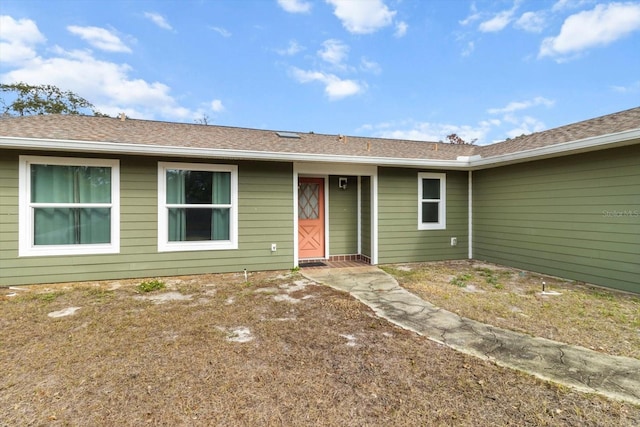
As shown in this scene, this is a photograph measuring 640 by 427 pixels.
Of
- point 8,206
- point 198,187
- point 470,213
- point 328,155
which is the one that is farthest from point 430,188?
point 8,206

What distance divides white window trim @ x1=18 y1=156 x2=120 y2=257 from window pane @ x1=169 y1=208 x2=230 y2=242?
867 mm

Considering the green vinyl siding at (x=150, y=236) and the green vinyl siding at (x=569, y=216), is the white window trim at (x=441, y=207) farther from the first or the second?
the green vinyl siding at (x=150, y=236)

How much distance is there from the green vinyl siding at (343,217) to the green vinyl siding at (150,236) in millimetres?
1572

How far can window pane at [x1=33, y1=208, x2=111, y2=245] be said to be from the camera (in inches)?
197

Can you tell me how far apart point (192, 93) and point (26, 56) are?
7392 mm

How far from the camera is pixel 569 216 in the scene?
5.49 m

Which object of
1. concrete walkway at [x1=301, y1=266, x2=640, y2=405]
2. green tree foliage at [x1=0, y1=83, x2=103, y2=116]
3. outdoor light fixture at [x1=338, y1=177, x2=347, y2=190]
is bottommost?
concrete walkway at [x1=301, y1=266, x2=640, y2=405]

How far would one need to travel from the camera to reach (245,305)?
13.1 ft

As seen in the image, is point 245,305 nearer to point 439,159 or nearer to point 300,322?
point 300,322

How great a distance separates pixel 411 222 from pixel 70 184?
256 inches

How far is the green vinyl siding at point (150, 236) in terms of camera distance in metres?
4.83

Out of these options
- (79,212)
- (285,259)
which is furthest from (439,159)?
(79,212)

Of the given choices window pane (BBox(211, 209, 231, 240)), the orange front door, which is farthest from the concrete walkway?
the orange front door

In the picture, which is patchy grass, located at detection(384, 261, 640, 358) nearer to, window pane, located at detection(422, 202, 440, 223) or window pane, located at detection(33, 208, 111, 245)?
window pane, located at detection(422, 202, 440, 223)
